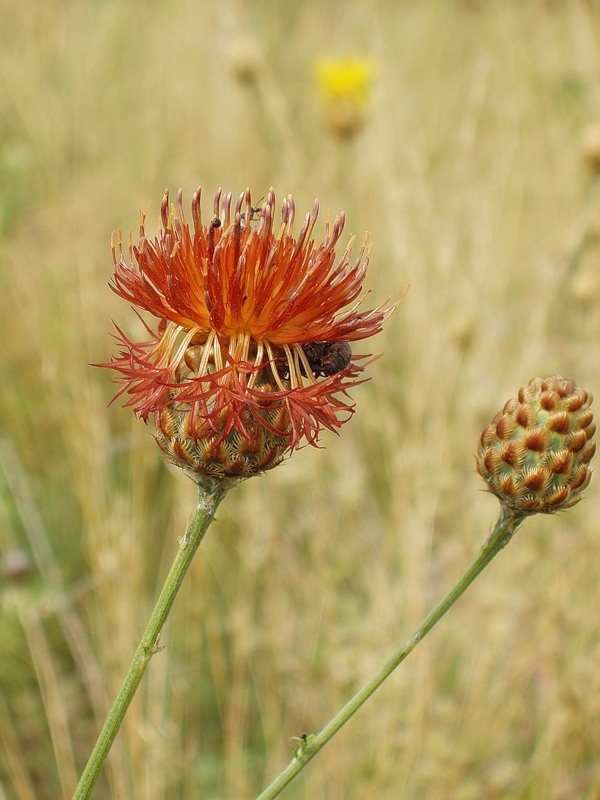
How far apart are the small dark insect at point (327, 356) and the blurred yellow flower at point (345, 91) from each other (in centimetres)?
355

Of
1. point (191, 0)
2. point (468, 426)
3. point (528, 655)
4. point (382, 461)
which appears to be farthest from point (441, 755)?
point (191, 0)

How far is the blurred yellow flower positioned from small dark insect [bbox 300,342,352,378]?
3.55 m

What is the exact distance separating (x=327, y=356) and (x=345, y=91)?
400 cm

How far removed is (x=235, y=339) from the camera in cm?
156

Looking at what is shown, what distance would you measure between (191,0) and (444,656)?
520 cm

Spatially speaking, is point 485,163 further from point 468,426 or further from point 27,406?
point 27,406

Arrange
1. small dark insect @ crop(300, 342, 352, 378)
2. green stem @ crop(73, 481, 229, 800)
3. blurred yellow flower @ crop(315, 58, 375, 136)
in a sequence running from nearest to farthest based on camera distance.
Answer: green stem @ crop(73, 481, 229, 800)
small dark insect @ crop(300, 342, 352, 378)
blurred yellow flower @ crop(315, 58, 375, 136)

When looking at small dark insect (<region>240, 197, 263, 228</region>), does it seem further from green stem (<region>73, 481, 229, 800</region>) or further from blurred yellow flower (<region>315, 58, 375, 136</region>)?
blurred yellow flower (<region>315, 58, 375, 136</region>)

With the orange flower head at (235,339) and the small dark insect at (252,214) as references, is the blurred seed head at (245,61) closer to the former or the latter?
the small dark insect at (252,214)

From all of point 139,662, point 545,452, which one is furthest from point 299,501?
point 139,662

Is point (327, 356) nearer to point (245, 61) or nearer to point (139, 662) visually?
point (139, 662)

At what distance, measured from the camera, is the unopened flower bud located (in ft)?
5.53

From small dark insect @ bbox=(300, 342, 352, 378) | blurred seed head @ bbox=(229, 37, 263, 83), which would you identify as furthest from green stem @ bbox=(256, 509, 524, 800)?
blurred seed head @ bbox=(229, 37, 263, 83)

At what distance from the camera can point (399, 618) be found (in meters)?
3.43
